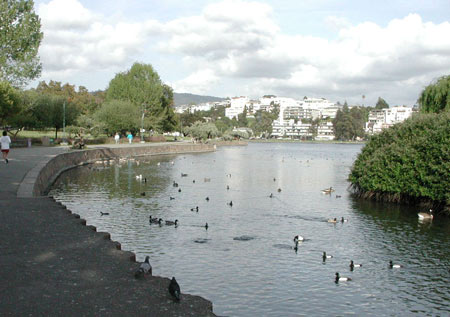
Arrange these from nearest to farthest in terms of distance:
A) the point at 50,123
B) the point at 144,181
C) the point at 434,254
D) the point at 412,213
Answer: the point at 434,254 < the point at 412,213 < the point at 144,181 < the point at 50,123

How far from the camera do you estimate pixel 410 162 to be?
26344 mm

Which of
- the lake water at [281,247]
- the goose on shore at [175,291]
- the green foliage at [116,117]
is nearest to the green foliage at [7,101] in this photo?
the lake water at [281,247]

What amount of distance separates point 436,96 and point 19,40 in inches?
1741

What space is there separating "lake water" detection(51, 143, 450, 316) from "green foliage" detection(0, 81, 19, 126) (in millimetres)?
25159

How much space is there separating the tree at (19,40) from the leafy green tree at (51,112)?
45.3ft

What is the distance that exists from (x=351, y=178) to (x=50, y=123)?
53894 millimetres

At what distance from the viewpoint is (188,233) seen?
1916cm

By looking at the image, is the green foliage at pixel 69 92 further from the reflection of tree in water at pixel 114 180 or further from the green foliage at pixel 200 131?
the reflection of tree in water at pixel 114 180

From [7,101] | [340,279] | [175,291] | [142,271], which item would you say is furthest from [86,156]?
[175,291]

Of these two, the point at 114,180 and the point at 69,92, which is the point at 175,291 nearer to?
the point at 114,180

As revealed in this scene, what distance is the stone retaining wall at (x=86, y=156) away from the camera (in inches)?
1129

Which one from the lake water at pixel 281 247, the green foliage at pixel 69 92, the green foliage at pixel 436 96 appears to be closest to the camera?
the lake water at pixel 281 247

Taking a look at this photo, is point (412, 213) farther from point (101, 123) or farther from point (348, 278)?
point (101, 123)

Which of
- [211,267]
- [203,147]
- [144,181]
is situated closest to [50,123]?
[203,147]
